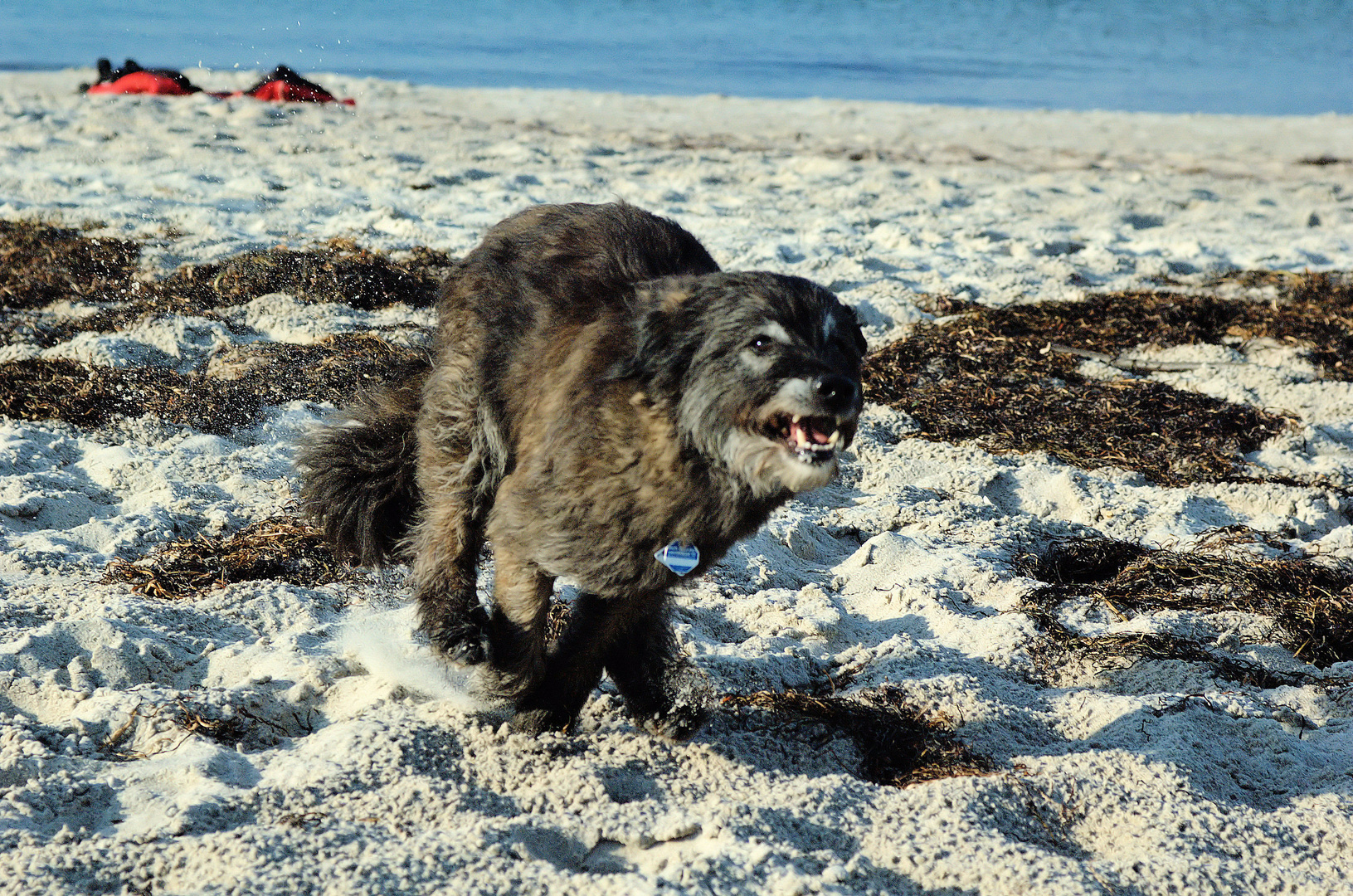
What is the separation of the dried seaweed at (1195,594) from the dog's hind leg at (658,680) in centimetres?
141

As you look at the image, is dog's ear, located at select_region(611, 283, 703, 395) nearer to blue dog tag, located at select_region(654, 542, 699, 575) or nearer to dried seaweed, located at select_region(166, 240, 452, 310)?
blue dog tag, located at select_region(654, 542, 699, 575)

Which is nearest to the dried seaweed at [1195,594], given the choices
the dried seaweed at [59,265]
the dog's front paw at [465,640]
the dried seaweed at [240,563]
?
the dog's front paw at [465,640]

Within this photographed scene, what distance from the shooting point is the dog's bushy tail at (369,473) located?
3930 millimetres

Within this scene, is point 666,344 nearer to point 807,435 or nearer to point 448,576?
point 807,435

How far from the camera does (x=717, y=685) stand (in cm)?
360

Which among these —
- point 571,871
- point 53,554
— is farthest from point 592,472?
point 53,554

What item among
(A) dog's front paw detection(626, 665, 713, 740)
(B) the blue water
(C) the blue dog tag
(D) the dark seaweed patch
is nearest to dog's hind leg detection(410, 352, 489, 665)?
(A) dog's front paw detection(626, 665, 713, 740)

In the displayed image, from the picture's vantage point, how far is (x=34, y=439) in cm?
474

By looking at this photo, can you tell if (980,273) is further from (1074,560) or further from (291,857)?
(291,857)

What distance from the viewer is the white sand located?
2.59m

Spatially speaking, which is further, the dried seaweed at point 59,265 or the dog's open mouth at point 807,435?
the dried seaweed at point 59,265

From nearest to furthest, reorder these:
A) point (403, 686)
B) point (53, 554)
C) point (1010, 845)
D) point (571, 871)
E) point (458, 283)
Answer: point (571, 871), point (1010, 845), point (403, 686), point (458, 283), point (53, 554)

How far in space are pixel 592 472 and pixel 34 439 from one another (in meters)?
3.10

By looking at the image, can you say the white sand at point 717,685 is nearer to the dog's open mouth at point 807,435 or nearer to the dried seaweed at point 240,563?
the dried seaweed at point 240,563
